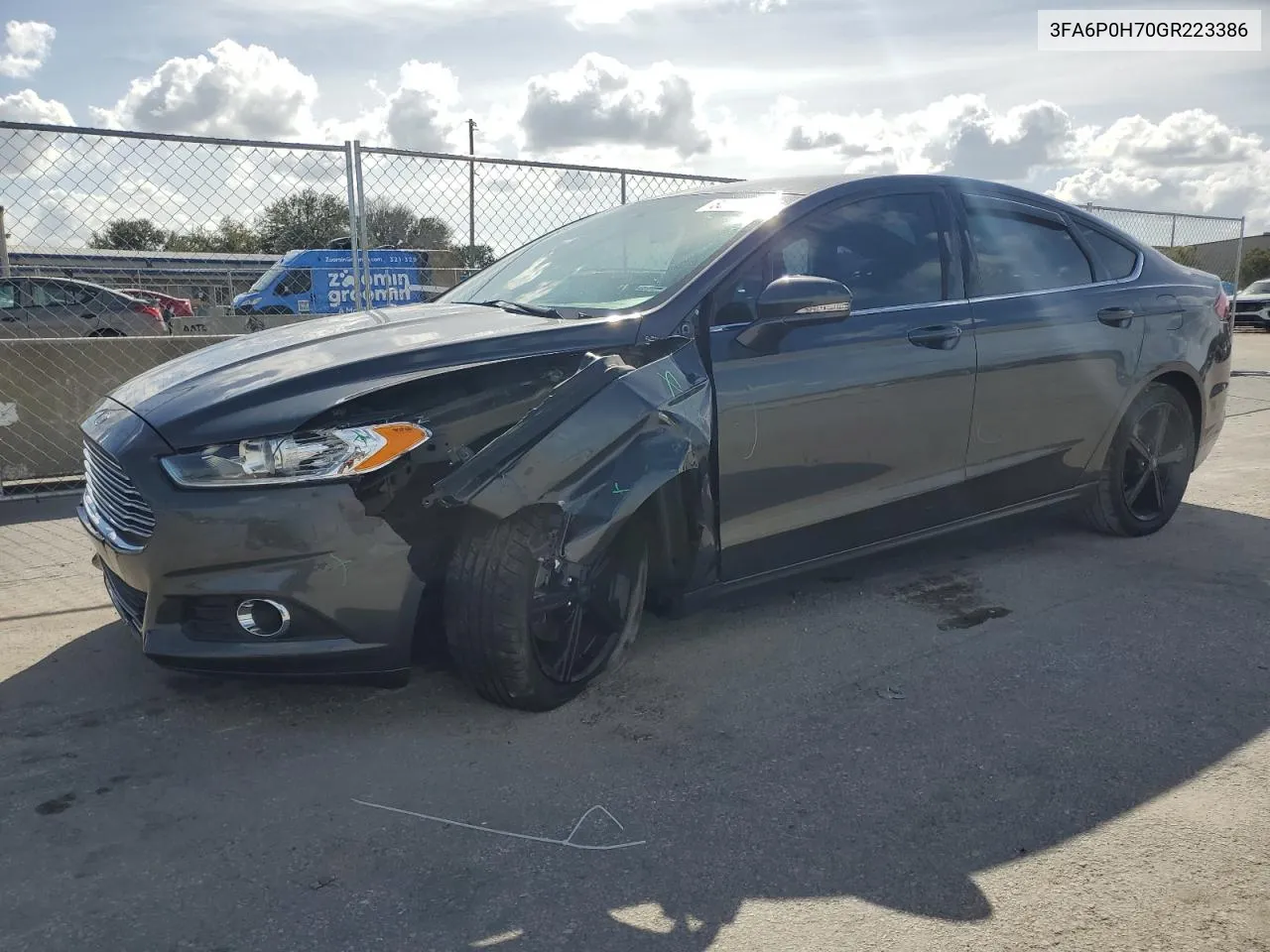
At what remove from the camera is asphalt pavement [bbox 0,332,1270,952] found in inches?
90.0

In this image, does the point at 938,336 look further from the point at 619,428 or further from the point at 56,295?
the point at 56,295

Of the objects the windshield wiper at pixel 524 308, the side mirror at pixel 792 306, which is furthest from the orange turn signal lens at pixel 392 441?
the side mirror at pixel 792 306

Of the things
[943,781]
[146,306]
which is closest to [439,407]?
[943,781]

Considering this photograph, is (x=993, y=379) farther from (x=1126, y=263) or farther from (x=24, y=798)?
(x=24, y=798)

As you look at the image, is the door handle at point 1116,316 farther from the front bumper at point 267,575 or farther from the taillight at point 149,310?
the taillight at point 149,310

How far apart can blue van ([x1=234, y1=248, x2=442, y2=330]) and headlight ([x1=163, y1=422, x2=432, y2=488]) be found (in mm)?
Answer: 3477

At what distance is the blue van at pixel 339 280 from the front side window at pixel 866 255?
3.16 m

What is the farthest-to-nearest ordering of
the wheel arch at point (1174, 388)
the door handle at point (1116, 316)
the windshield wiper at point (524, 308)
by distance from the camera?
the wheel arch at point (1174, 388) → the door handle at point (1116, 316) → the windshield wiper at point (524, 308)

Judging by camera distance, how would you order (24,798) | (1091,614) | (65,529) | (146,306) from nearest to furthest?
(24,798), (1091,614), (65,529), (146,306)

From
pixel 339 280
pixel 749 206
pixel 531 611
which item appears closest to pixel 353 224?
pixel 339 280

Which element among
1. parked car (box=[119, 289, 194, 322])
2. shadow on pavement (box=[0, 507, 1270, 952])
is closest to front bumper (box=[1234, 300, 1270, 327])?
parked car (box=[119, 289, 194, 322])

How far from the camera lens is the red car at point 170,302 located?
1462cm

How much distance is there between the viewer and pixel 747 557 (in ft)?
12.2

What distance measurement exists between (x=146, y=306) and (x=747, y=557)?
39.6ft
